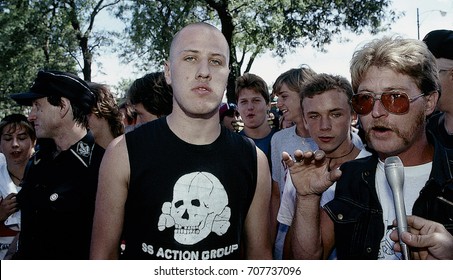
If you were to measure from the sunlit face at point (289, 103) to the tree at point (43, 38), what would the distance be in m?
18.3

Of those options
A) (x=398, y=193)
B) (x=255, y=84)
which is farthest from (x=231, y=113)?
(x=398, y=193)

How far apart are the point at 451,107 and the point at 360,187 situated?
1540mm

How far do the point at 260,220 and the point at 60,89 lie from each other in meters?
1.65

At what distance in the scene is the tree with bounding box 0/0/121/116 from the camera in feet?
66.6

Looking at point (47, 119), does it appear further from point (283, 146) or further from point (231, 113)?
point (231, 113)

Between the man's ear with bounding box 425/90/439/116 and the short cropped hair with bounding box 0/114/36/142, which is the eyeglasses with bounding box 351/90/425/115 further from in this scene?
the short cropped hair with bounding box 0/114/36/142

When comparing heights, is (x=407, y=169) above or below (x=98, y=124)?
below

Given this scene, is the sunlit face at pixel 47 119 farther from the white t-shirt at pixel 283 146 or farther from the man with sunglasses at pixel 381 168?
the white t-shirt at pixel 283 146

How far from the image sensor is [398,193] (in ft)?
5.13

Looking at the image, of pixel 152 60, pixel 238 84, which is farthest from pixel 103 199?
pixel 152 60

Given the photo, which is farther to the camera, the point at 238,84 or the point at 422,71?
the point at 238,84
